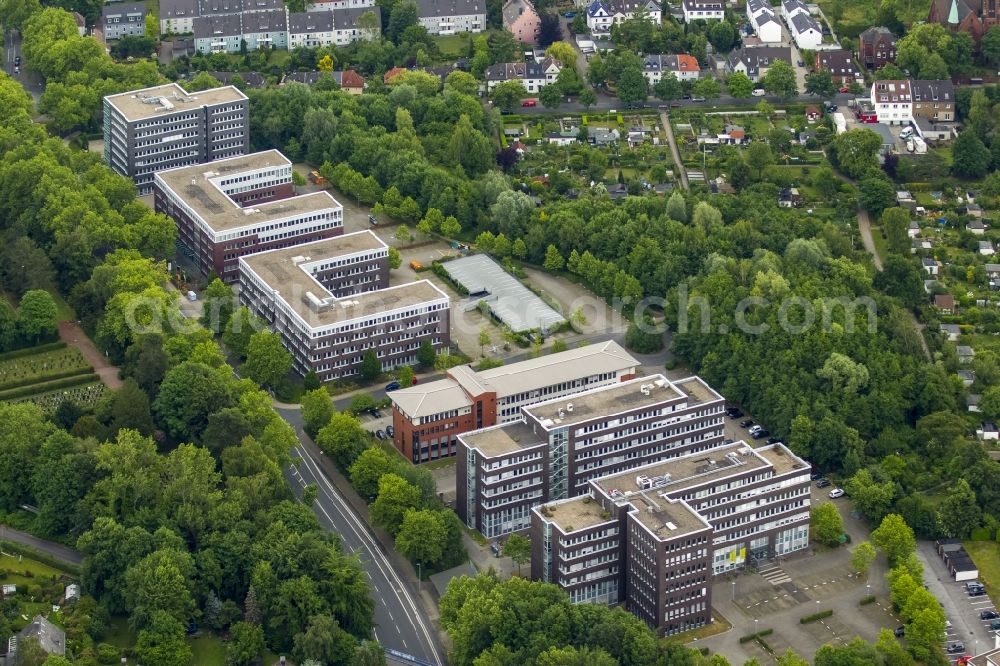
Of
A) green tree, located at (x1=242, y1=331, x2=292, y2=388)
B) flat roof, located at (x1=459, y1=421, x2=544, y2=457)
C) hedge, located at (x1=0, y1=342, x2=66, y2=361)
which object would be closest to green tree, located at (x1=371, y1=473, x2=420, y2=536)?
flat roof, located at (x1=459, y1=421, x2=544, y2=457)

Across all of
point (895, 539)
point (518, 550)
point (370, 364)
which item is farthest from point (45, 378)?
point (895, 539)

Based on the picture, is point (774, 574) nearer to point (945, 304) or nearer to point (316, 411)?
point (316, 411)

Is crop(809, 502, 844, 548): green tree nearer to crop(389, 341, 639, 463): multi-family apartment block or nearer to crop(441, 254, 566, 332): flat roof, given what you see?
crop(389, 341, 639, 463): multi-family apartment block

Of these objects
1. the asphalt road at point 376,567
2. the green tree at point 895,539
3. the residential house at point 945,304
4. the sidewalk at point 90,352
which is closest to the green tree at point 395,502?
the asphalt road at point 376,567

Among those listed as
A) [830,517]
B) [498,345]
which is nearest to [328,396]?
[498,345]

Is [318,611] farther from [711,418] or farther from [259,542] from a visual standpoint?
[711,418]

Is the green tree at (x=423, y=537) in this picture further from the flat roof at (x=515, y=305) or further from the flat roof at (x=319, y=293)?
the flat roof at (x=515, y=305)
